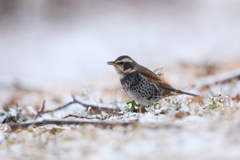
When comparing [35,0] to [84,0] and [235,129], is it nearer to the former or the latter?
[84,0]

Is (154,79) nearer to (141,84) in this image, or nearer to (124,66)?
(141,84)

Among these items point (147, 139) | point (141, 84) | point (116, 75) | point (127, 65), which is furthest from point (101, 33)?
point (147, 139)

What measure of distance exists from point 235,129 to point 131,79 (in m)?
2.54

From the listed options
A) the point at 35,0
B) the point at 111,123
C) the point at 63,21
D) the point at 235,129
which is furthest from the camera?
the point at 35,0

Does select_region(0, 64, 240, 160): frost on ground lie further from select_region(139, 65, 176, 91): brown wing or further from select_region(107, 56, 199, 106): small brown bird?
select_region(139, 65, 176, 91): brown wing

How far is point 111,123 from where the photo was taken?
3.61 metres

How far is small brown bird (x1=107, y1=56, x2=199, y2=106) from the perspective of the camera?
504 centimetres

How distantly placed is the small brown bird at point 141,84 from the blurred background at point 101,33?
783 cm

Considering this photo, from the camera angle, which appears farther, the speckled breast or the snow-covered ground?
the speckled breast

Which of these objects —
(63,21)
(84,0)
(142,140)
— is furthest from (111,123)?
(84,0)

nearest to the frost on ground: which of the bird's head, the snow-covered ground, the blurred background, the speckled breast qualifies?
the snow-covered ground

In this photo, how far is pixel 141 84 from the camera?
5113mm

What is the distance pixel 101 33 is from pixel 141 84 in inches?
623

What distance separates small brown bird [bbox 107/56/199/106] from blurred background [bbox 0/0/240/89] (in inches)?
308
